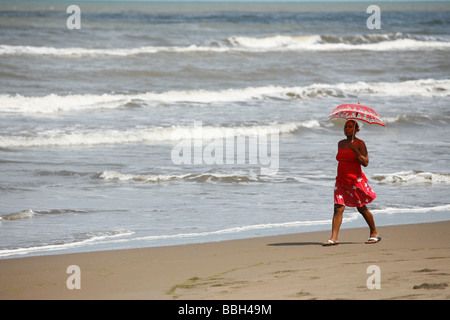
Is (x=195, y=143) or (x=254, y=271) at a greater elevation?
(x=195, y=143)

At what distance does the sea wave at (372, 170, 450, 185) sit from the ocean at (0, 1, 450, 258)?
30 mm

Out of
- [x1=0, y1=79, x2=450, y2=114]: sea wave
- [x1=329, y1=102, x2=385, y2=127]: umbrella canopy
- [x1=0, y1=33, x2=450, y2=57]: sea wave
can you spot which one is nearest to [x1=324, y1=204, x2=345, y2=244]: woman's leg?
[x1=329, y1=102, x2=385, y2=127]: umbrella canopy

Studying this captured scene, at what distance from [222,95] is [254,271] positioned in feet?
50.2

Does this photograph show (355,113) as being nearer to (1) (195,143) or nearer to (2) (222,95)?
(1) (195,143)

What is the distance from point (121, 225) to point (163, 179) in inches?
102

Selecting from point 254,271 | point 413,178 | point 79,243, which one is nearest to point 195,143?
point 413,178

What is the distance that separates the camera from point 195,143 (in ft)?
44.7

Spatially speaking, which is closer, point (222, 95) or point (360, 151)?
point (360, 151)

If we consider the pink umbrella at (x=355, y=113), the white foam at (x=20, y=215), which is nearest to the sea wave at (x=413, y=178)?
the pink umbrella at (x=355, y=113)

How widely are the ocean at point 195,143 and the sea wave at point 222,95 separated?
0.22 ft

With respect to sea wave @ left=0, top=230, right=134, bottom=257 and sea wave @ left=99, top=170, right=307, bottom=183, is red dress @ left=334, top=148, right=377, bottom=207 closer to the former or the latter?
sea wave @ left=0, top=230, right=134, bottom=257

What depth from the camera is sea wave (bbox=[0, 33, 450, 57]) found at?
28.9m

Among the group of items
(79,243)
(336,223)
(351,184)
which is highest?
(351,184)

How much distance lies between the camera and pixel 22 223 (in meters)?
7.57
